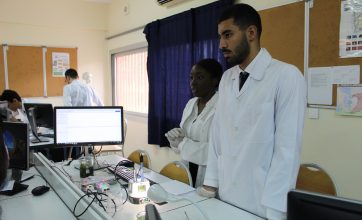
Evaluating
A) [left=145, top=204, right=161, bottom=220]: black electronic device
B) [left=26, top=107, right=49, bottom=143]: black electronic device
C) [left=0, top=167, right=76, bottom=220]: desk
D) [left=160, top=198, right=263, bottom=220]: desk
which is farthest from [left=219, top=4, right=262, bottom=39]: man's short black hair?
[left=26, top=107, right=49, bottom=143]: black electronic device

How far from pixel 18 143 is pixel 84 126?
1.47ft

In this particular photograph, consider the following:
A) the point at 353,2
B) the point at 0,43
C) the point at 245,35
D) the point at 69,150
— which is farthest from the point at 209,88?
the point at 0,43

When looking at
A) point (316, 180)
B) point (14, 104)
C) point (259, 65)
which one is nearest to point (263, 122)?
point (259, 65)

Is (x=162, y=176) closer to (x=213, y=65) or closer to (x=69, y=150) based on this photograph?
(x=213, y=65)

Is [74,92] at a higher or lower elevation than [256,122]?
higher

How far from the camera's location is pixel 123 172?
6.66ft

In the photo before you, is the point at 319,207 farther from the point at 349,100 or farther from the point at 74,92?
the point at 74,92

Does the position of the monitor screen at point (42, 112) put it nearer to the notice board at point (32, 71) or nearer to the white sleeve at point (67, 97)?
the white sleeve at point (67, 97)

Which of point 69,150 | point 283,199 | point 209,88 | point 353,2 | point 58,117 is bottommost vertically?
point 69,150

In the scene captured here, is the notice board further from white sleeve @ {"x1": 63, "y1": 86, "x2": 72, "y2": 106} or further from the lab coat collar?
the lab coat collar

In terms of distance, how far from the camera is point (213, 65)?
2.04 meters

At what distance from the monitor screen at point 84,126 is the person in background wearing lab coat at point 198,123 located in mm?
498

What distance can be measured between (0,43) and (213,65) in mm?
4360

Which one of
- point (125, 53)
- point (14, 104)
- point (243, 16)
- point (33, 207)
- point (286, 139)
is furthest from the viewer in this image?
point (125, 53)
